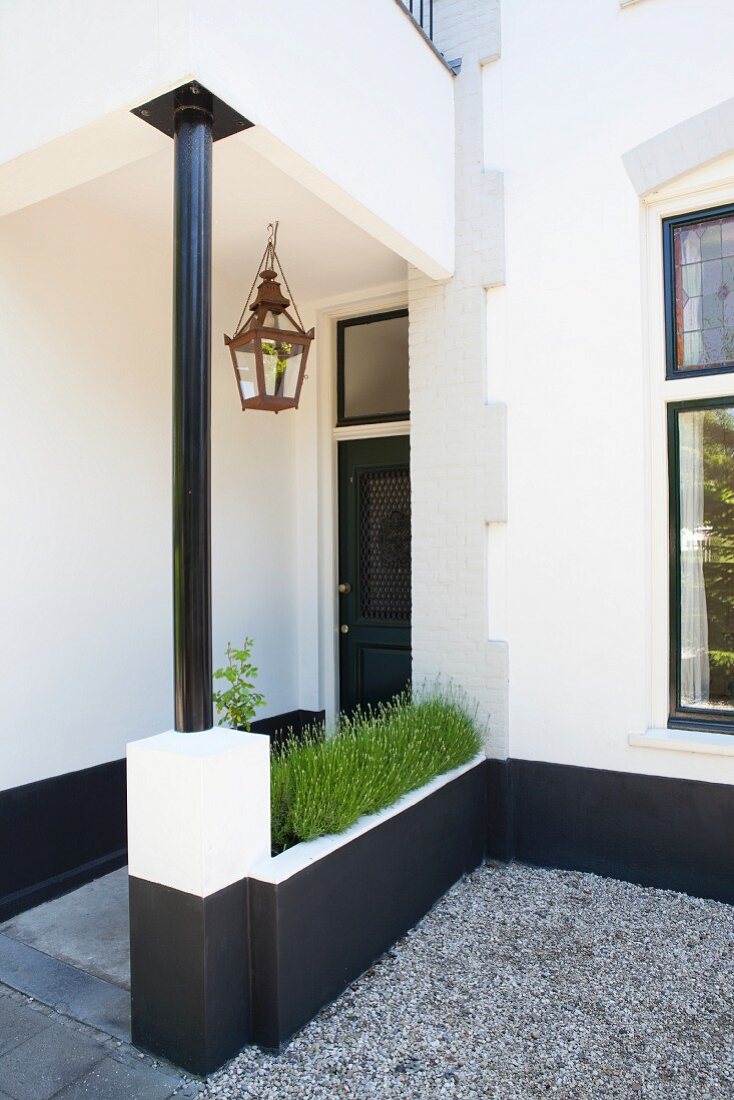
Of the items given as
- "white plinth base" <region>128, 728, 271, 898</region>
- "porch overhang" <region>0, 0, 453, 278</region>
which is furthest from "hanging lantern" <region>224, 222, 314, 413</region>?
"white plinth base" <region>128, 728, 271, 898</region>

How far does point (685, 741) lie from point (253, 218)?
3.25m

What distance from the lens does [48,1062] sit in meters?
2.34

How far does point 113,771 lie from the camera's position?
3824mm

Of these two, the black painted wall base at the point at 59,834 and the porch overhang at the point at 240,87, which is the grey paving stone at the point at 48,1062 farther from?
the porch overhang at the point at 240,87

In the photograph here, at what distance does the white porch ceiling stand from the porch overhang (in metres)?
0.26

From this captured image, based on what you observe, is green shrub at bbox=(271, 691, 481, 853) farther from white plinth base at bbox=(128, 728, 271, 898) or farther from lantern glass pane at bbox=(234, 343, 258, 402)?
lantern glass pane at bbox=(234, 343, 258, 402)

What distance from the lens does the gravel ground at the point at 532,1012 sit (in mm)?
2277

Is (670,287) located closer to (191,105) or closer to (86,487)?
(191,105)

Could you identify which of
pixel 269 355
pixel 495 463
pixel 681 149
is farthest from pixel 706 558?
pixel 269 355

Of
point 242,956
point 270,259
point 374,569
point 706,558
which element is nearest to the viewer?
point 242,956

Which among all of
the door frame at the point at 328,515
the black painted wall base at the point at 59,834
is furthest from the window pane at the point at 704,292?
the black painted wall base at the point at 59,834

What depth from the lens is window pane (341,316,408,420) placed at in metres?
5.02

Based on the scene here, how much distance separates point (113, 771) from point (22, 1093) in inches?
66.9

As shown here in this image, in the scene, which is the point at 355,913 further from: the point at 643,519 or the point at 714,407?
the point at 714,407
